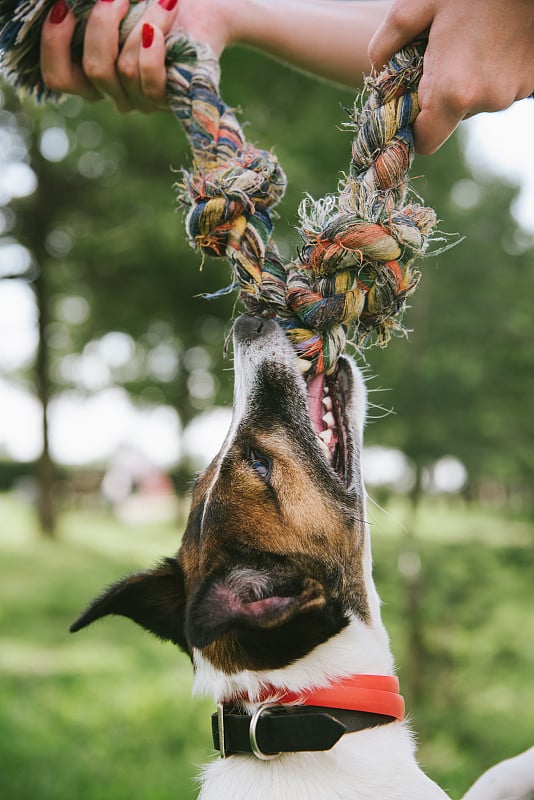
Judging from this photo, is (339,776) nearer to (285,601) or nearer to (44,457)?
(285,601)

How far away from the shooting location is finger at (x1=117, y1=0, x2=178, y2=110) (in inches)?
92.0

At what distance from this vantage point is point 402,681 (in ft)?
24.1

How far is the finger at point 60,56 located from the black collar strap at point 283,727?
76.9 inches

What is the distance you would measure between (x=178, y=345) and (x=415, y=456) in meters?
8.78

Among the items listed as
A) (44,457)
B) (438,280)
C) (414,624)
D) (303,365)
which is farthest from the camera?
(44,457)

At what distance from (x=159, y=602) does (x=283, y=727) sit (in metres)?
0.73

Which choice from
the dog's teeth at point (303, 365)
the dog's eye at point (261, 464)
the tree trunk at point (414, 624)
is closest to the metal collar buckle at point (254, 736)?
the dog's eye at point (261, 464)

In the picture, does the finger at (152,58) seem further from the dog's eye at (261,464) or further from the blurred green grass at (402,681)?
the blurred green grass at (402,681)

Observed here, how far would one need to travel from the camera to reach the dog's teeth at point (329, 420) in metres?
2.49

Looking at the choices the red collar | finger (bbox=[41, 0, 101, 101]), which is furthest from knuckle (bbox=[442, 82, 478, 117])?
the red collar

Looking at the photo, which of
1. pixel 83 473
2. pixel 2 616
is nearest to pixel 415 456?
pixel 2 616

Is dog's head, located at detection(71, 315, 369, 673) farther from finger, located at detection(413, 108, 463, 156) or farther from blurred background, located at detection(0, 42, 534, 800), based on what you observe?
blurred background, located at detection(0, 42, 534, 800)

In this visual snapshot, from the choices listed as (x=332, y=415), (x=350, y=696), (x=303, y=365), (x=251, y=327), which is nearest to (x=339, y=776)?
(x=350, y=696)

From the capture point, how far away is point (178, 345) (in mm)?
15406
